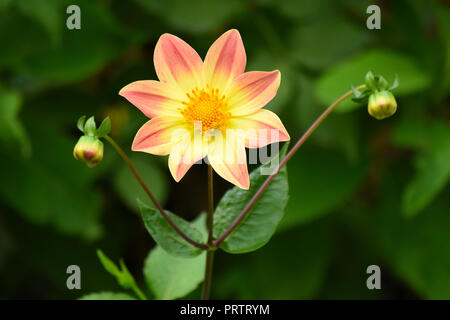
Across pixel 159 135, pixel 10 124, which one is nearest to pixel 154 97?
pixel 159 135

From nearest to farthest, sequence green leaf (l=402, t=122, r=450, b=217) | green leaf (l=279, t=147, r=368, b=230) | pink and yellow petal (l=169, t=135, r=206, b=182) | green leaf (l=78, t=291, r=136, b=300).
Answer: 1. pink and yellow petal (l=169, t=135, r=206, b=182)
2. green leaf (l=78, t=291, r=136, b=300)
3. green leaf (l=402, t=122, r=450, b=217)
4. green leaf (l=279, t=147, r=368, b=230)

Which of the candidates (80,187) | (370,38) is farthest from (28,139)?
(370,38)

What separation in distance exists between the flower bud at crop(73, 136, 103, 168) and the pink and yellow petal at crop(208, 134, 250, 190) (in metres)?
0.08

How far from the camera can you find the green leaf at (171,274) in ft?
1.92

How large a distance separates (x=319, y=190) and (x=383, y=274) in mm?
328

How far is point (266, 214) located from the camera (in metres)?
0.51

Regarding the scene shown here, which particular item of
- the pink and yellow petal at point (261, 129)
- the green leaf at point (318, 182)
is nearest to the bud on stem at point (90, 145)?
the pink and yellow petal at point (261, 129)

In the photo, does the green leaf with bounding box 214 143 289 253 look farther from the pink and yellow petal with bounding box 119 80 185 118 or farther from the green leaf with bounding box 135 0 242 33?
the green leaf with bounding box 135 0 242 33

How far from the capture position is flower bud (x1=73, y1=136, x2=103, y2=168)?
0.44 meters

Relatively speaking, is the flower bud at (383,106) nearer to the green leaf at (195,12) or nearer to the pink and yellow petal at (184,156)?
the pink and yellow petal at (184,156)

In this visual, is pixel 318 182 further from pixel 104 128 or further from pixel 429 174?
pixel 104 128

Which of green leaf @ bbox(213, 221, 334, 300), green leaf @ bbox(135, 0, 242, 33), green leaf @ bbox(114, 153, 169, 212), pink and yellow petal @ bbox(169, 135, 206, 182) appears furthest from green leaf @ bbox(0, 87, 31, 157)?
pink and yellow petal @ bbox(169, 135, 206, 182)

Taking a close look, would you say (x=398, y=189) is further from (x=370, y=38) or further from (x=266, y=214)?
(x=266, y=214)

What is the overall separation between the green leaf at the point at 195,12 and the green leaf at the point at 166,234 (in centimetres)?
65
